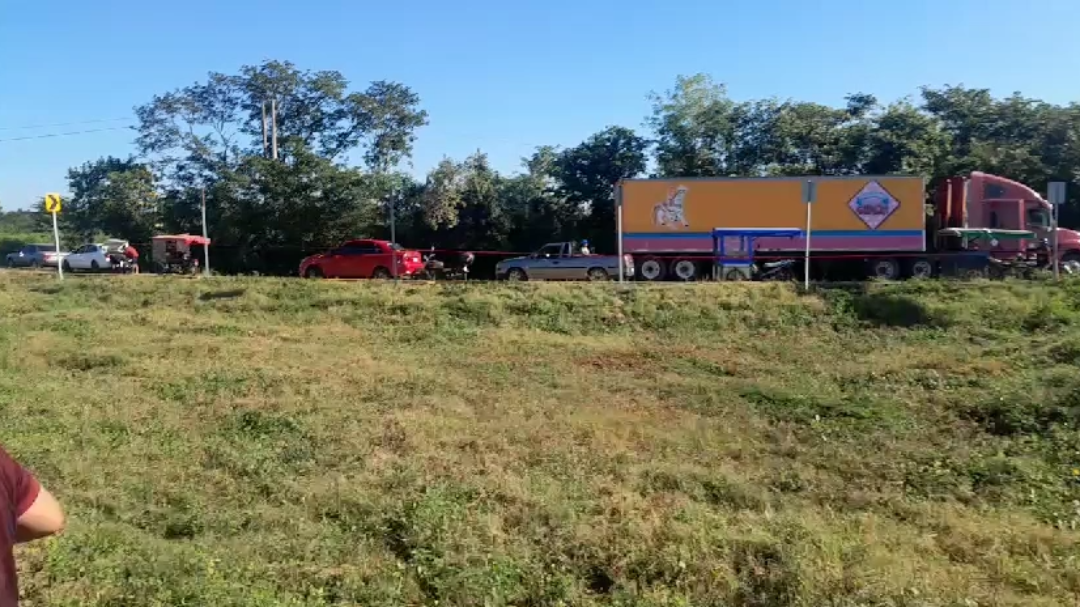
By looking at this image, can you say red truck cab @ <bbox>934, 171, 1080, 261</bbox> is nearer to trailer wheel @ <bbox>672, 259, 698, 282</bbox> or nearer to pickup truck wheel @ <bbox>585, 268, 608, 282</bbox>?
trailer wheel @ <bbox>672, 259, 698, 282</bbox>

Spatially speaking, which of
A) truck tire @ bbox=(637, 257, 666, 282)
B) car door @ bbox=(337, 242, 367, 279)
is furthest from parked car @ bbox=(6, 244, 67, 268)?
truck tire @ bbox=(637, 257, 666, 282)

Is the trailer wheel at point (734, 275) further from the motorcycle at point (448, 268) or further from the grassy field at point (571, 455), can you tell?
the motorcycle at point (448, 268)

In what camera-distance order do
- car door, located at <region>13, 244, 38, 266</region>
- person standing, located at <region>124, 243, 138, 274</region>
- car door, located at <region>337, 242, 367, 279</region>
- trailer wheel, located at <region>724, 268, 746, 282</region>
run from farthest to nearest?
car door, located at <region>13, 244, 38, 266</region> → person standing, located at <region>124, 243, 138, 274</region> → car door, located at <region>337, 242, 367, 279</region> → trailer wheel, located at <region>724, 268, 746, 282</region>

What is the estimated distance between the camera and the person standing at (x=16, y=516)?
7.20 feet

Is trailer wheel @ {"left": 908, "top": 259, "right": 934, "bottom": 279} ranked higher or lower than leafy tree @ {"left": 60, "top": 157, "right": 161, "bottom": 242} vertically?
lower

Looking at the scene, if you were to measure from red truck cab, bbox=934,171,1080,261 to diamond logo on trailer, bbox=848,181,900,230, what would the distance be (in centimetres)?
303

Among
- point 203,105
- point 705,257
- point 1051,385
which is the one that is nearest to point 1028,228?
point 705,257

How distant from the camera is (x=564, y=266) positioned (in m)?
25.9

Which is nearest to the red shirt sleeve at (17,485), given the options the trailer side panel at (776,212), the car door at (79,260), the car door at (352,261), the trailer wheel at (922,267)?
the trailer side panel at (776,212)

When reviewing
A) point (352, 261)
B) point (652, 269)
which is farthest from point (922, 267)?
point (352, 261)

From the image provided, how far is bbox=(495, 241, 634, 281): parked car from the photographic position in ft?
83.5

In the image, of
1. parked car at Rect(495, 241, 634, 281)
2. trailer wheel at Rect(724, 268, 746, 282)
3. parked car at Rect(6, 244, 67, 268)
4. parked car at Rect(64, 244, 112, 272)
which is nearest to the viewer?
trailer wheel at Rect(724, 268, 746, 282)

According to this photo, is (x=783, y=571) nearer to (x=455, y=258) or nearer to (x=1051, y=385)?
(x=1051, y=385)

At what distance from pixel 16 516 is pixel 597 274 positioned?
77.1ft
